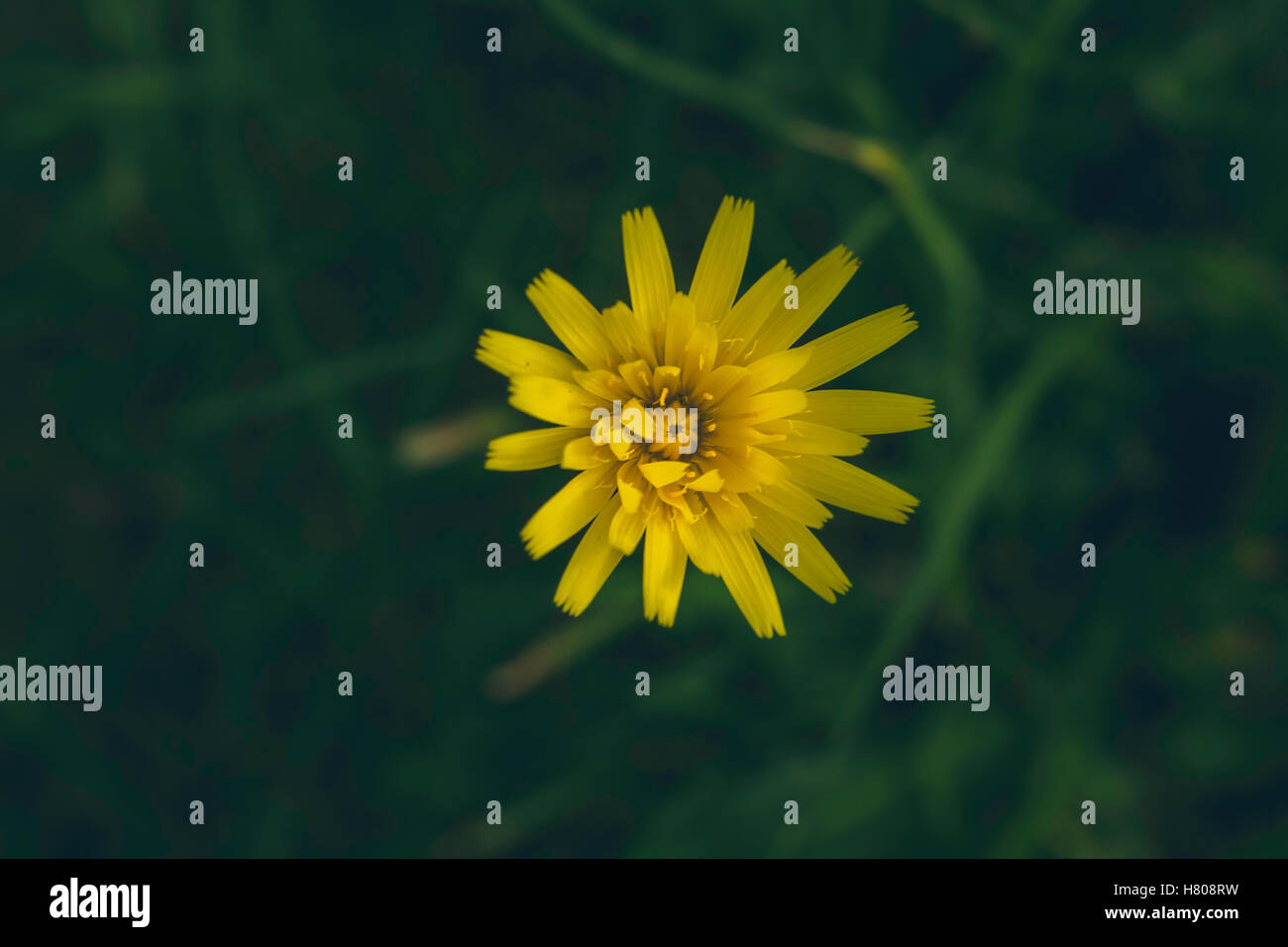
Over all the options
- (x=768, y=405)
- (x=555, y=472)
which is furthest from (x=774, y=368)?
(x=555, y=472)

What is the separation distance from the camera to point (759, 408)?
6.97 feet

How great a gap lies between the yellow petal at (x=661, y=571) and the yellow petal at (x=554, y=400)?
1.00 ft

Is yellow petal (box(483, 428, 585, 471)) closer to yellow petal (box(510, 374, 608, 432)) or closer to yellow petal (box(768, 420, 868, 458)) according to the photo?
yellow petal (box(510, 374, 608, 432))

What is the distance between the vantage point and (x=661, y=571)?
219 centimetres

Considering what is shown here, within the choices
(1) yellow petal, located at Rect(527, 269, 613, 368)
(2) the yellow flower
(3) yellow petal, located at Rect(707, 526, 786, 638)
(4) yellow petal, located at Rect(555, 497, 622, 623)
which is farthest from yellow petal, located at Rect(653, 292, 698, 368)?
(3) yellow petal, located at Rect(707, 526, 786, 638)

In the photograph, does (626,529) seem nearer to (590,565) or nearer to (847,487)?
(590,565)

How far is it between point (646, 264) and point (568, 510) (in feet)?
2.08

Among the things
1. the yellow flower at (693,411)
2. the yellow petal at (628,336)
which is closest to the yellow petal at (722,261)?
the yellow flower at (693,411)

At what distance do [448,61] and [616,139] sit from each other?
773 mm

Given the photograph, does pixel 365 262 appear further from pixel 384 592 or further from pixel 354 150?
pixel 384 592

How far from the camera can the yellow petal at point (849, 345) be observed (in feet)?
7.25

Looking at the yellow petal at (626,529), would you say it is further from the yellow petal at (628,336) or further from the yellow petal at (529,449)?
the yellow petal at (628,336)

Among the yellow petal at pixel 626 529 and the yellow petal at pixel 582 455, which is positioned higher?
the yellow petal at pixel 582 455

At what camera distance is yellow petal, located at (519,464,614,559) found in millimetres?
2102
